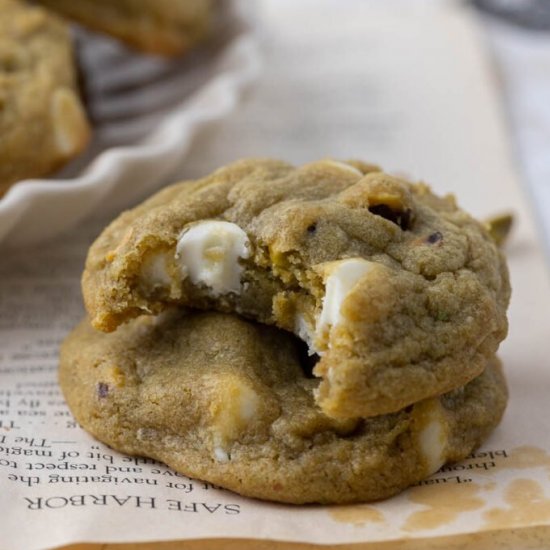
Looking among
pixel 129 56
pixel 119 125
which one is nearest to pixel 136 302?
pixel 119 125

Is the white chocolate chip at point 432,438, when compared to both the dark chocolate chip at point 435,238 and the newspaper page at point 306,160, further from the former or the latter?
the dark chocolate chip at point 435,238

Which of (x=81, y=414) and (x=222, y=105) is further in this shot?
(x=222, y=105)

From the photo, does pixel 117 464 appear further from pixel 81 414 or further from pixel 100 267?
pixel 100 267

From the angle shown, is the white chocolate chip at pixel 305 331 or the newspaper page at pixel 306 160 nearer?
the newspaper page at pixel 306 160

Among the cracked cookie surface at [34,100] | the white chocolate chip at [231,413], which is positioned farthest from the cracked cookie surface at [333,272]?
the cracked cookie surface at [34,100]

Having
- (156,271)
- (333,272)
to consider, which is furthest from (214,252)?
(333,272)

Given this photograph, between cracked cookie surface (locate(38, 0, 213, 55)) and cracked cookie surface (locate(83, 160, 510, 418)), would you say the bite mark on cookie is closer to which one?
cracked cookie surface (locate(83, 160, 510, 418))

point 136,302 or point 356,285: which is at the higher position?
point 356,285
